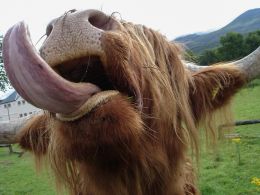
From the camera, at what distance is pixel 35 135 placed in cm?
273

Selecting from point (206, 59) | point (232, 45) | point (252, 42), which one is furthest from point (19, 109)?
point (252, 42)

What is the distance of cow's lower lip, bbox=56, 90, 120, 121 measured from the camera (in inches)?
65.1

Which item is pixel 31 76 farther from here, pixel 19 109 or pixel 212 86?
pixel 19 109

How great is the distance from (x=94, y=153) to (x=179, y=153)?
84cm

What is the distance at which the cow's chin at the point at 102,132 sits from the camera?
5.54 ft

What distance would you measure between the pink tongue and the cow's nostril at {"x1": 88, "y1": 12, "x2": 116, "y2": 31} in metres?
0.34

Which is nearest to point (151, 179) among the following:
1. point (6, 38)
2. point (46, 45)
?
point (46, 45)

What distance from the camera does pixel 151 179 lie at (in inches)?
93.4

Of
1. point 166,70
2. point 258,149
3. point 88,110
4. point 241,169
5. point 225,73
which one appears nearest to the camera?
point 88,110

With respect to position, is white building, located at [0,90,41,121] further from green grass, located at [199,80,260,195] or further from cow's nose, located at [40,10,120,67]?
green grass, located at [199,80,260,195]

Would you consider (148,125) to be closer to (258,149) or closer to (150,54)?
(150,54)

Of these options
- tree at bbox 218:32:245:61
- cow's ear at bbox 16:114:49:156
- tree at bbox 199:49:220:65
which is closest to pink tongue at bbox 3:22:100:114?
cow's ear at bbox 16:114:49:156

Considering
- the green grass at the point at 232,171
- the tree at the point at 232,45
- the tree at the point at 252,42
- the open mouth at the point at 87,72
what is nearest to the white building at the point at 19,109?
the open mouth at the point at 87,72

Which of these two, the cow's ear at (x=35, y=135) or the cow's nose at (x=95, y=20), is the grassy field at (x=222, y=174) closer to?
the cow's ear at (x=35, y=135)
